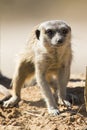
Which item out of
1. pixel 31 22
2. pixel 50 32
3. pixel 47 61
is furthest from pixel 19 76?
pixel 31 22

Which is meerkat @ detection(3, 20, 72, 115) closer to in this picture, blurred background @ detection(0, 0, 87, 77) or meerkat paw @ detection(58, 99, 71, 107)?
meerkat paw @ detection(58, 99, 71, 107)

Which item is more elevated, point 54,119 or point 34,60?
point 34,60

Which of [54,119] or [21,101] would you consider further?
[21,101]

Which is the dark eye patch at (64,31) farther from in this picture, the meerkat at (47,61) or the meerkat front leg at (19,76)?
the meerkat front leg at (19,76)

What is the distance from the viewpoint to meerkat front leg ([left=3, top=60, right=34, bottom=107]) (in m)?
7.14

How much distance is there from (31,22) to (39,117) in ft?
11.9

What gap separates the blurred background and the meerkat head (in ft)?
5.20

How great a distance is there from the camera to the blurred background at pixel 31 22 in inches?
342

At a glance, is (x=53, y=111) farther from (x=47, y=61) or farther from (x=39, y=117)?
(x=47, y=61)

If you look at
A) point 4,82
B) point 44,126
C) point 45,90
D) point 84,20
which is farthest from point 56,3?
point 44,126

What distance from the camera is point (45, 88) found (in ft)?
22.5

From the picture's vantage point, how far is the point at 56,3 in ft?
35.2

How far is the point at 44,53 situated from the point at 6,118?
882mm

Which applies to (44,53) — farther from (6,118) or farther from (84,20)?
(84,20)
